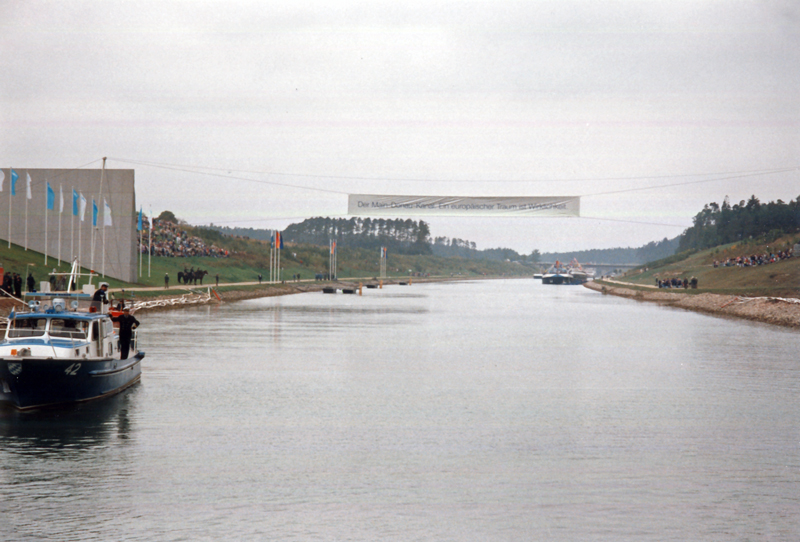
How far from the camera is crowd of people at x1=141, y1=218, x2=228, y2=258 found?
120438mm

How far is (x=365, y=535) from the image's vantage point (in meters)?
14.6

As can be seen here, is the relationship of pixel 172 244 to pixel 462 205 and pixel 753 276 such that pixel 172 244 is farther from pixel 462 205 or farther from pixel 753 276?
pixel 753 276

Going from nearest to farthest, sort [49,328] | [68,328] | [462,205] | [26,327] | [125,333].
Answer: [26,327], [49,328], [68,328], [125,333], [462,205]

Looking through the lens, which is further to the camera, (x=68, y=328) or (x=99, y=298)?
(x=99, y=298)

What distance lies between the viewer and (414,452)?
21.0m

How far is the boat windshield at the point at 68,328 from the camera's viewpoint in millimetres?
26938

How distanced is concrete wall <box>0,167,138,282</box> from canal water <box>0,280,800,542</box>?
4948 centimetres

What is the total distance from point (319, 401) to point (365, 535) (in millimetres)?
14154

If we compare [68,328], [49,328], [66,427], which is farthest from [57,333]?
[66,427]

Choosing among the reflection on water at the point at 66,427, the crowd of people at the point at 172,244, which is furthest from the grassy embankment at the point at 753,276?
the reflection on water at the point at 66,427

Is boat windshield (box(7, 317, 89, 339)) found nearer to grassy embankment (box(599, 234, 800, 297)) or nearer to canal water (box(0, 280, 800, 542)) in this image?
canal water (box(0, 280, 800, 542))

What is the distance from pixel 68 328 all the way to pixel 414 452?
1340 cm

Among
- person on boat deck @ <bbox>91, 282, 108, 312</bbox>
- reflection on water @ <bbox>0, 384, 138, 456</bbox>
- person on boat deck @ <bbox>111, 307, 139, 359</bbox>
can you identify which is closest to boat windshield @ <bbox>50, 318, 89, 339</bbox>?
person on boat deck @ <bbox>91, 282, 108, 312</bbox>

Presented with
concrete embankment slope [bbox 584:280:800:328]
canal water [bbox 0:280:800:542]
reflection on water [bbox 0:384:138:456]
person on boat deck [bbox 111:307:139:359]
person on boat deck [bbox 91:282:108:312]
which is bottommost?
canal water [bbox 0:280:800:542]
